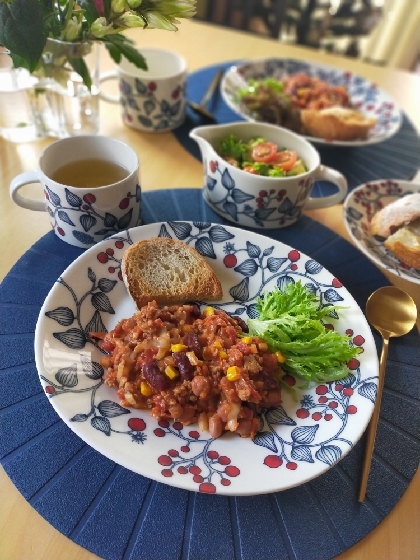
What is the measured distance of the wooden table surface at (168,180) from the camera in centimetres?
93

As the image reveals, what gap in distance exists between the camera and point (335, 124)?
6.61 feet

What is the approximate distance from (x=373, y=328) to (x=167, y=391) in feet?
2.26

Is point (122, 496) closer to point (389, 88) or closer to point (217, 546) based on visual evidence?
point (217, 546)

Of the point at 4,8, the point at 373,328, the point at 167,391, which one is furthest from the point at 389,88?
the point at 167,391

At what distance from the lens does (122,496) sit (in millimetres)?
974

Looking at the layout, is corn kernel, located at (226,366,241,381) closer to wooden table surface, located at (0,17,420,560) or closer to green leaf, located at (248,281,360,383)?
green leaf, located at (248,281,360,383)

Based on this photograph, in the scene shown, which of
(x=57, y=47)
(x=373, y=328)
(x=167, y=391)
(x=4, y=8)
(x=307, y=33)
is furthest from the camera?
(x=307, y=33)

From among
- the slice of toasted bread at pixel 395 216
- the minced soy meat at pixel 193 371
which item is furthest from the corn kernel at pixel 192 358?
the slice of toasted bread at pixel 395 216

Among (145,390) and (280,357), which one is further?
Answer: (280,357)

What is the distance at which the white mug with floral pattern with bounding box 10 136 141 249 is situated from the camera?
4.42ft

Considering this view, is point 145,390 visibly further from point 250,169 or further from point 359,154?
point 359,154

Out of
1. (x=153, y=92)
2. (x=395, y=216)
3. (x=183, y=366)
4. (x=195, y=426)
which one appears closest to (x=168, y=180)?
(x=153, y=92)

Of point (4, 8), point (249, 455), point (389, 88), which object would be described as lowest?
point (249, 455)

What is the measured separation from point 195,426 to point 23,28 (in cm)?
115
